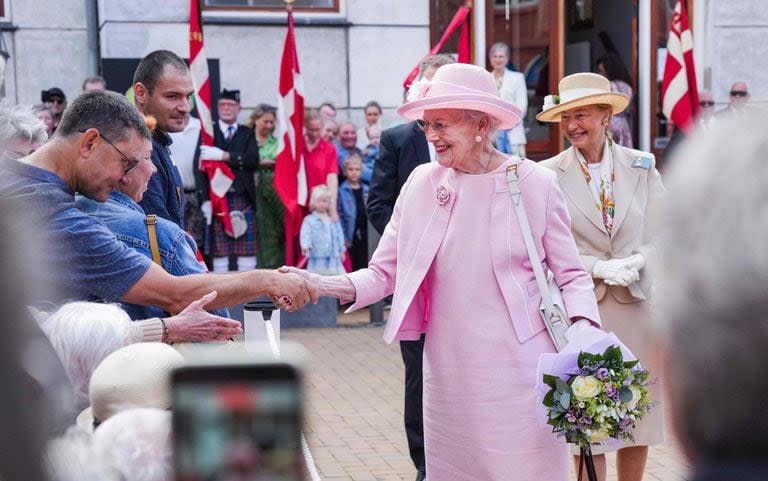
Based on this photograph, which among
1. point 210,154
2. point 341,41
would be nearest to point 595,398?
point 210,154

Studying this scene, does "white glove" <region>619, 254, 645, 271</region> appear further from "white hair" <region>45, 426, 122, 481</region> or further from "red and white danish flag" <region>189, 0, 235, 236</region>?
"red and white danish flag" <region>189, 0, 235, 236</region>

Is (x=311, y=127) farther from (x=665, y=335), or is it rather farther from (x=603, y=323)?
(x=665, y=335)

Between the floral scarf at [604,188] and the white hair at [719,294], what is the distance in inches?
156

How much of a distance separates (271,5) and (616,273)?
343 inches

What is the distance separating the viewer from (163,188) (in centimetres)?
484

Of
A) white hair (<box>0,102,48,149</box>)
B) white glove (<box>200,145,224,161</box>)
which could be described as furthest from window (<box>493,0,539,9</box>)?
white hair (<box>0,102,48,149</box>)

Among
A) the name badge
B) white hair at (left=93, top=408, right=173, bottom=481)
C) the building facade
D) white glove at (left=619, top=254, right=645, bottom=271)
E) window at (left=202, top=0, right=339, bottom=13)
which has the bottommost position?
white glove at (left=619, top=254, right=645, bottom=271)

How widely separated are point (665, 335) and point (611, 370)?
105 inches

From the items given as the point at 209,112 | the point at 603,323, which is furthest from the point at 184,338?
the point at 209,112

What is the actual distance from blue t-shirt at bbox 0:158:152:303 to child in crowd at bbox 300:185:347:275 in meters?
7.53

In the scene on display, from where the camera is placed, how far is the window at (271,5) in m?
13.2

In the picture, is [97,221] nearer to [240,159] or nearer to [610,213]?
[610,213]

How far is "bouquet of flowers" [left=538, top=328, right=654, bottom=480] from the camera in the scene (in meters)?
4.08

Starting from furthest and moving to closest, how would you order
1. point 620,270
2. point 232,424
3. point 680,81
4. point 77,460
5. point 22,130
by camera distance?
point 680,81 → point 22,130 → point 620,270 → point 77,460 → point 232,424
